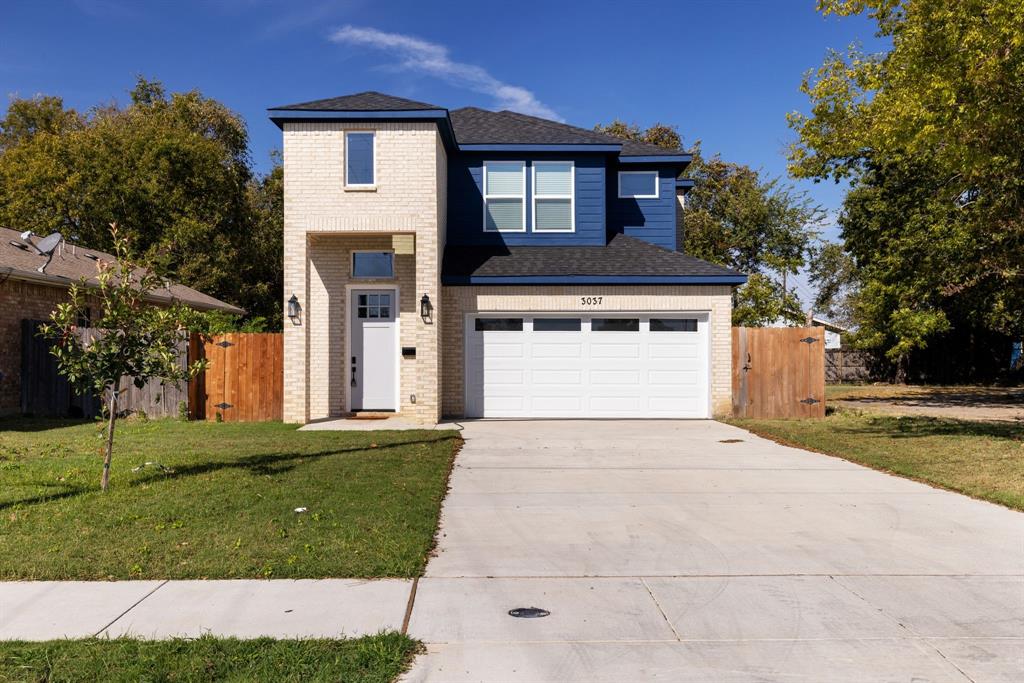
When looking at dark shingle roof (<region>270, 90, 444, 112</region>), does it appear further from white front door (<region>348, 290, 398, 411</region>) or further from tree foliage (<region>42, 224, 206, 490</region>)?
tree foliage (<region>42, 224, 206, 490</region>)

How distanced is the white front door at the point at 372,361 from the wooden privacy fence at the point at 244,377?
1549 millimetres

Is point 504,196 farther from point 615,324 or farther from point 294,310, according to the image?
point 294,310

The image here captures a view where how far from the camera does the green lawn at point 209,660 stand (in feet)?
12.1

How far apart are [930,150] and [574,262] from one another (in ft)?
24.3

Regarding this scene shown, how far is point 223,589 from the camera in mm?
4984

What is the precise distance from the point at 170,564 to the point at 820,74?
1567cm

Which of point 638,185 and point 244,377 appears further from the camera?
point 638,185

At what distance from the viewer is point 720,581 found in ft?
Answer: 17.5

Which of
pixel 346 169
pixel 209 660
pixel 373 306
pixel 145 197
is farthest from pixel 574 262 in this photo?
pixel 145 197

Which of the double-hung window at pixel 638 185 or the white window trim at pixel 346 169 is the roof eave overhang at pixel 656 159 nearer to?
the double-hung window at pixel 638 185

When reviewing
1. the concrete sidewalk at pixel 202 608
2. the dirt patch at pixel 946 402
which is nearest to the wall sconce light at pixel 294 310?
the concrete sidewalk at pixel 202 608

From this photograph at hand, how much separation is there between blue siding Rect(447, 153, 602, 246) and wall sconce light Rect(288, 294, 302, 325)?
4.49 metres

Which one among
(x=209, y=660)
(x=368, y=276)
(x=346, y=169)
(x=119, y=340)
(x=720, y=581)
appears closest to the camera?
(x=209, y=660)

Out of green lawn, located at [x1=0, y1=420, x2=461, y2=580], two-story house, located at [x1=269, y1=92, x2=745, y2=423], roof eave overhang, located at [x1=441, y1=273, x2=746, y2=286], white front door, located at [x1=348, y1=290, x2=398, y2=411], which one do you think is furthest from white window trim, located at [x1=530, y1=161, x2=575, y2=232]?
green lawn, located at [x1=0, y1=420, x2=461, y2=580]
